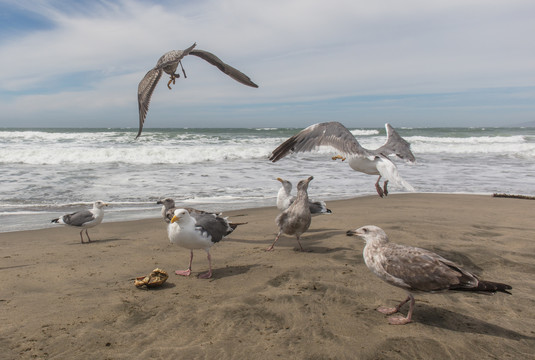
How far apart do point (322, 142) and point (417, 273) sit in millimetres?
2693

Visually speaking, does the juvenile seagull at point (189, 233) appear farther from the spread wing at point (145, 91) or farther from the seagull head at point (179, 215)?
the spread wing at point (145, 91)

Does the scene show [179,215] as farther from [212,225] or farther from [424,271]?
[424,271]

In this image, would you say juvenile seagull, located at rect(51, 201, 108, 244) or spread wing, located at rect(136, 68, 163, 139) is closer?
spread wing, located at rect(136, 68, 163, 139)

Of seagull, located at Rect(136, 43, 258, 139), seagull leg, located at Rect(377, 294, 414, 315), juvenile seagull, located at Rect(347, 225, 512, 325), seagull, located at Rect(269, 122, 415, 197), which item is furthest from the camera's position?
seagull, located at Rect(269, 122, 415, 197)

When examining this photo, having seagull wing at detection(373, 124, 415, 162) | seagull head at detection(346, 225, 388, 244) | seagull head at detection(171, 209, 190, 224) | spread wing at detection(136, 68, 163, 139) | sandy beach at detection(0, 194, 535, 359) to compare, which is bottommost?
sandy beach at detection(0, 194, 535, 359)

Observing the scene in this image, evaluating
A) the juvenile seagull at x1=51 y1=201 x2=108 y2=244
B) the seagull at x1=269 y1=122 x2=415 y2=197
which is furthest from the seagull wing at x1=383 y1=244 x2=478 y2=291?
the juvenile seagull at x1=51 y1=201 x2=108 y2=244

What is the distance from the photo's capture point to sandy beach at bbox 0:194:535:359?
2.89 meters

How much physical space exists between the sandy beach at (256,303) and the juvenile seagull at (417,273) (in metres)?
0.30

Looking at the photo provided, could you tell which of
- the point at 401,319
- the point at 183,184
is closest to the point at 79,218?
the point at 401,319

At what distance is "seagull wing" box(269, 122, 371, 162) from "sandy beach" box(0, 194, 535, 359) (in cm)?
126

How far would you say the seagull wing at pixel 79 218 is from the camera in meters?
6.61

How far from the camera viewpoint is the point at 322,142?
18.3 feet

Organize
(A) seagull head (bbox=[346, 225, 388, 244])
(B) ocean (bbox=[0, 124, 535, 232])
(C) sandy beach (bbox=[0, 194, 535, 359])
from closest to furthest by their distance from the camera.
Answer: (C) sandy beach (bbox=[0, 194, 535, 359]) → (A) seagull head (bbox=[346, 225, 388, 244]) → (B) ocean (bbox=[0, 124, 535, 232])

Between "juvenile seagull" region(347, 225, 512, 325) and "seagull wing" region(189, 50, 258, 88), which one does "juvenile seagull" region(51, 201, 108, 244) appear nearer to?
"seagull wing" region(189, 50, 258, 88)
